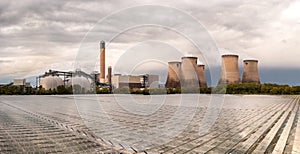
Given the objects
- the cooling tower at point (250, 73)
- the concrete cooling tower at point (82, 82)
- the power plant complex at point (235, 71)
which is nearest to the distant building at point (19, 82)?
the concrete cooling tower at point (82, 82)

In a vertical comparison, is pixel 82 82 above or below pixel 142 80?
above

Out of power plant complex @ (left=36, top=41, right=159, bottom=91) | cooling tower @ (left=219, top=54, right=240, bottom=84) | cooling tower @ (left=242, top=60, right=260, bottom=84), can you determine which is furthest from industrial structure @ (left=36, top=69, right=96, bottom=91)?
cooling tower @ (left=242, top=60, right=260, bottom=84)

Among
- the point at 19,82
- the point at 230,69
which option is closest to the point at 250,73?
the point at 230,69

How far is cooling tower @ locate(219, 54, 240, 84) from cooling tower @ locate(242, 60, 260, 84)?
3.01 m

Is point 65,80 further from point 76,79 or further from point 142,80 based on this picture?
point 142,80

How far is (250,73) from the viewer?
33.6 meters

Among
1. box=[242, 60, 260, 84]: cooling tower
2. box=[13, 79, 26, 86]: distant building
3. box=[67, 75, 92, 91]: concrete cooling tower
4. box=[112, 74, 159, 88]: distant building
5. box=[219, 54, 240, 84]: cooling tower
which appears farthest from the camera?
box=[13, 79, 26, 86]: distant building

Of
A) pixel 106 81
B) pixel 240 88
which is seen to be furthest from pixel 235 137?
pixel 106 81

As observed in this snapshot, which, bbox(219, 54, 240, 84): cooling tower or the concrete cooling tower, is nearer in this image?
bbox(219, 54, 240, 84): cooling tower

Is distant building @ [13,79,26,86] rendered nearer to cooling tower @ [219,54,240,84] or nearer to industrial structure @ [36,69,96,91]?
industrial structure @ [36,69,96,91]

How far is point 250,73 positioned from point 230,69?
18.8 ft

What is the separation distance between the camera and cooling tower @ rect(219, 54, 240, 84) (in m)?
28.0

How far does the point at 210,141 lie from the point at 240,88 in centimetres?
2976

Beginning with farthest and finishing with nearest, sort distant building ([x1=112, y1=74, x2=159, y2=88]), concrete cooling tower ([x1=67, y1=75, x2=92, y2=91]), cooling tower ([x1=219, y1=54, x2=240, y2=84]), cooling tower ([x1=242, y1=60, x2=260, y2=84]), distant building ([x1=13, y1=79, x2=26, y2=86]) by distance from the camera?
distant building ([x1=13, y1=79, x2=26, y2=86]), concrete cooling tower ([x1=67, y1=75, x2=92, y2=91]), cooling tower ([x1=242, y1=60, x2=260, y2=84]), cooling tower ([x1=219, y1=54, x2=240, y2=84]), distant building ([x1=112, y1=74, x2=159, y2=88])
